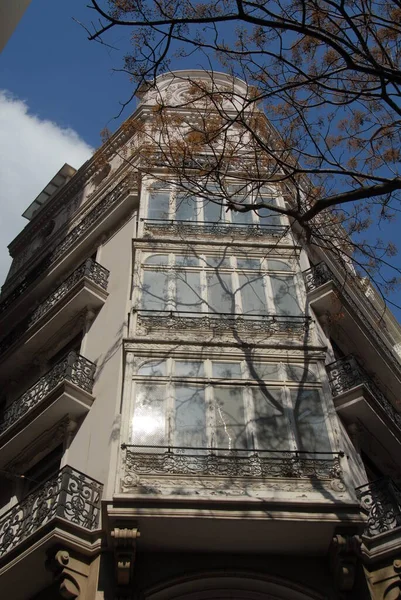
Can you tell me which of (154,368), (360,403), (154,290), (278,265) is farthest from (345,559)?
(278,265)

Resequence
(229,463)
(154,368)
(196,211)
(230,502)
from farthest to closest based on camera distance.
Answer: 1. (196,211)
2. (154,368)
3. (229,463)
4. (230,502)

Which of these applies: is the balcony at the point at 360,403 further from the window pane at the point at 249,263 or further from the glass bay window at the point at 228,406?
the window pane at the point at 249,263

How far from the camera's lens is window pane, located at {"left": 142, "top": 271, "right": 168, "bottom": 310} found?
12.5 m

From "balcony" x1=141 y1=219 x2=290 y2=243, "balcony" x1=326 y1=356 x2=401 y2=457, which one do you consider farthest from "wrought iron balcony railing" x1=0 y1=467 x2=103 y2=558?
"balcony" x1=141 y1=219 x2=290 y2=243

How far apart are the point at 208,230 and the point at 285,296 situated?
8.90 feet

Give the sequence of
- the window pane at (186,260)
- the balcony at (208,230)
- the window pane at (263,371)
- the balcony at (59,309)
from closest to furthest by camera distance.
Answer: the window pane at (263,371), the window pane at (186,260), the balcony at (59,309), the balcony at (208,230)

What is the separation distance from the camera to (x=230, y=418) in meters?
10.3

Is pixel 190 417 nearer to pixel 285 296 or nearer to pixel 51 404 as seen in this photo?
pixel 51 404

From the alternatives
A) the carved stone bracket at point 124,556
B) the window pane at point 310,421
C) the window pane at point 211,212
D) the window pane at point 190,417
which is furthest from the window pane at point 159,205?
the carved stone bracket at point 124,556

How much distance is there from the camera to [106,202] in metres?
17.7

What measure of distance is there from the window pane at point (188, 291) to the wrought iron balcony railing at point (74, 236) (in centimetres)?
486

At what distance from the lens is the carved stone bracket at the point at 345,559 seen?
28.1ft

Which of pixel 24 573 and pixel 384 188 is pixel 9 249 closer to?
pixel 24 573

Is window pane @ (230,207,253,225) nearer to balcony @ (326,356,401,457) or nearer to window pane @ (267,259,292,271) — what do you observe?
window pane @ (267,259,292,271)
